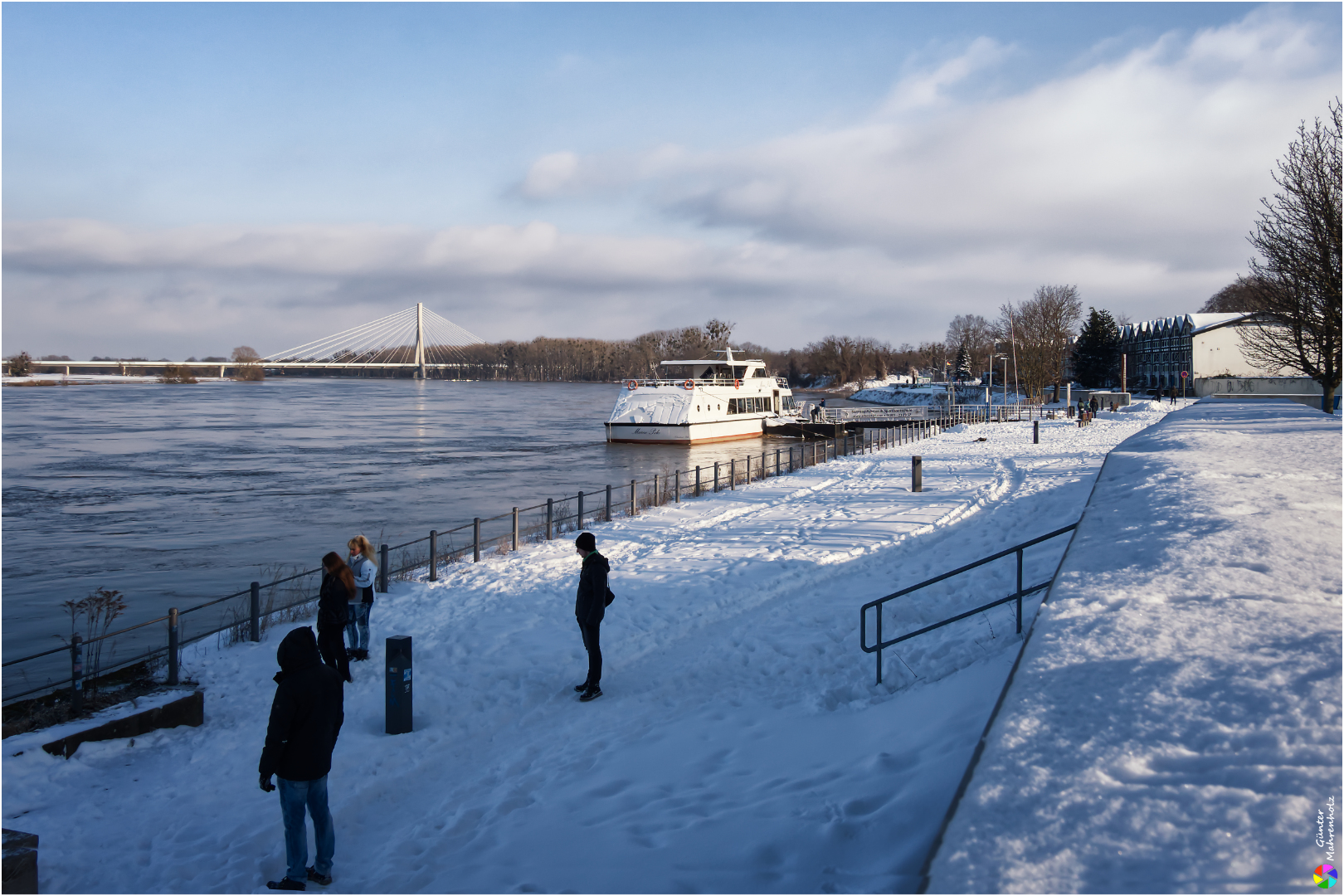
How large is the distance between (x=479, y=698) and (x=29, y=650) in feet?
27.7

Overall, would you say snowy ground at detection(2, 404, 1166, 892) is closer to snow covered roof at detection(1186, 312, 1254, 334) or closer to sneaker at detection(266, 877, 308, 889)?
sneaker at detection(266, 877, 308, 889)

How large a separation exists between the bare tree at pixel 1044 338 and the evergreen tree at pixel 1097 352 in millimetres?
12144

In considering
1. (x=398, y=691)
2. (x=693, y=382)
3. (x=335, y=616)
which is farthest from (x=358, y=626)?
(x=693, y=382)

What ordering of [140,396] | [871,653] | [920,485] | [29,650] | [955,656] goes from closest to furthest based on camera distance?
[955,656] < [871,653] < [29,650] < [920,485] < [140,396]

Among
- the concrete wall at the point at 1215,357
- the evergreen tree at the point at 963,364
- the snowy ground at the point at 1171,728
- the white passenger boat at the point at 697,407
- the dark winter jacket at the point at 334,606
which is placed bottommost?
the dark winter jacket at the point at 334,606

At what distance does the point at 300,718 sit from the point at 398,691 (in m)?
2.13

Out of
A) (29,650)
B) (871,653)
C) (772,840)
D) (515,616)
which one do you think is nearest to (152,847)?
(772,840)

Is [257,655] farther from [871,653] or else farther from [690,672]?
[871,653]

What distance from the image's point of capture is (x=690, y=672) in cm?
825

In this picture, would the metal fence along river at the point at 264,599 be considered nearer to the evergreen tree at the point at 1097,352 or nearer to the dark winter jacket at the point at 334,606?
the dark winter jacket at the point at 334,606

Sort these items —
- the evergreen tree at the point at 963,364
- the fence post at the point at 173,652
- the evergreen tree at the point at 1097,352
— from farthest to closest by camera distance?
the evergreen tree at the point at 963,364, the evergreen tree at the point at 1097,352, the fence post at the point at 173,652

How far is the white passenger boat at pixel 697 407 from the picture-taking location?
4738 centimetres

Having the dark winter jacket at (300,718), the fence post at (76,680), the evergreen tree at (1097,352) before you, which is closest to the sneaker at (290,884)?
the dark winter jacket at (300,718)

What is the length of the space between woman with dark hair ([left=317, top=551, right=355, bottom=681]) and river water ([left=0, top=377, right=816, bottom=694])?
5299 millimetres
